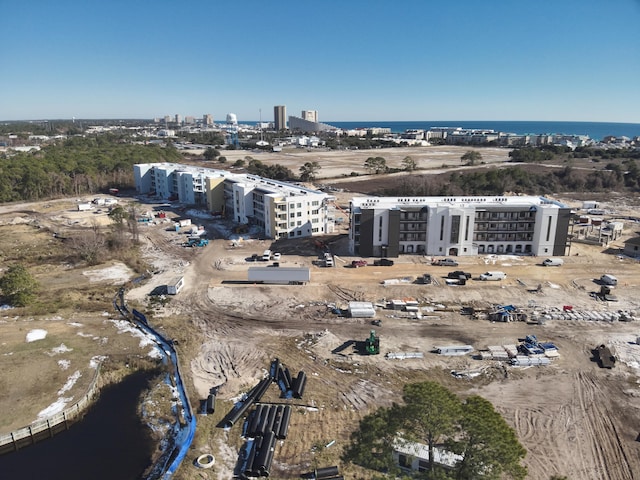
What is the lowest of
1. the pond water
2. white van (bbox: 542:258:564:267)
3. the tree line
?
the pond water

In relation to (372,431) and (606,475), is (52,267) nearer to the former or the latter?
(372,431)

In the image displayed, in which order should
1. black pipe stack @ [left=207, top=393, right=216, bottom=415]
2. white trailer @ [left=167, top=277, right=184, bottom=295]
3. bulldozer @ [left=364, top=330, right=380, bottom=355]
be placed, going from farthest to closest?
white trailer @ [left=167, top=277, right=184, bottom=295] < bulldozer @ [left=364, top=330, right=380, bottom=355] < black pipe stack @ [left=207, top=393, right=216, bottom=415]

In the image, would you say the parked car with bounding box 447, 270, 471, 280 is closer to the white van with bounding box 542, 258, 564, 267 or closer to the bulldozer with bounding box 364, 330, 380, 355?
the white van with bounding box 542, 258, 564, 267

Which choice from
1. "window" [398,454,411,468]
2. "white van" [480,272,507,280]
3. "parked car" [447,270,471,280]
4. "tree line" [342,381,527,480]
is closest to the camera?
"tree line" [342,381,527,480]

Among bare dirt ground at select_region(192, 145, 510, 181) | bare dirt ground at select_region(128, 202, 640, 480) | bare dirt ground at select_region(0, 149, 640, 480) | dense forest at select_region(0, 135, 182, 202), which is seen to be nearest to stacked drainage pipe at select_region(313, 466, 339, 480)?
bare dirt ground at select_region(0, 149, 640, 480)

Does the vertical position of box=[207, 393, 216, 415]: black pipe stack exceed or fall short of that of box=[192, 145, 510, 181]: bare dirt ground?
it falls short
